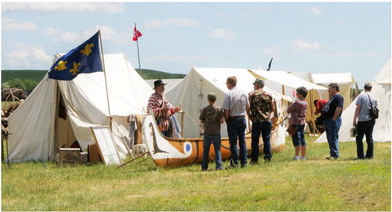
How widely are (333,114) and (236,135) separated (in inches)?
78.1

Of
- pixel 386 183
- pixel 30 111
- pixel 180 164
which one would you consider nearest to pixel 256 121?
pixel 180 164

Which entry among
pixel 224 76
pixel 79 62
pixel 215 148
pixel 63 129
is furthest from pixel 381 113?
pixel 79 62

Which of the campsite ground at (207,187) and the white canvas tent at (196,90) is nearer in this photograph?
the campsite ground at (207,187)

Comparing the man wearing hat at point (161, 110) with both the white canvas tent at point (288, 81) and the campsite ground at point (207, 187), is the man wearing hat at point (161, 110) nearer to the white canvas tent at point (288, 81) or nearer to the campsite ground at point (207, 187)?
the campsite ground at point (207, 187)

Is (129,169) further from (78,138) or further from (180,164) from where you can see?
(78,138)

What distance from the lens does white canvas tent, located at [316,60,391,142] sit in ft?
58.5

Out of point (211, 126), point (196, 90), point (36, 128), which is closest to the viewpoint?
point (211, 126)

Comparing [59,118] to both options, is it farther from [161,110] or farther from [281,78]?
[281,78]

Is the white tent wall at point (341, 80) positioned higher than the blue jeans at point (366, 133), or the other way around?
the white tent wall at point (341, 80)

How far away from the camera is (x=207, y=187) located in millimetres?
9852

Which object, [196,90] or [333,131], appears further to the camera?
[196,90]

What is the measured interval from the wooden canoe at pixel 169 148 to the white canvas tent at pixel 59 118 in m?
2.87

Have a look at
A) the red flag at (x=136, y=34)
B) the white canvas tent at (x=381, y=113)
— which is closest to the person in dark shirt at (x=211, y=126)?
the white canvas tent at (x=381, y=113)

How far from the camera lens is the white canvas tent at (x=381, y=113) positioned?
17.8m
